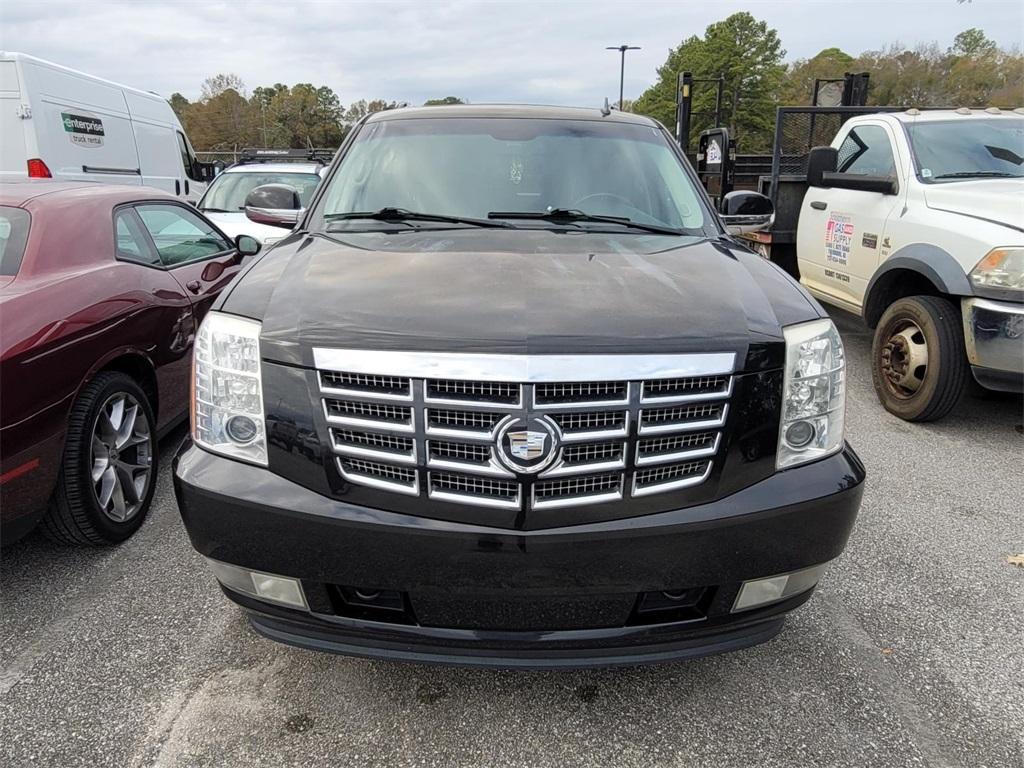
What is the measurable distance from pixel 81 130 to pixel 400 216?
26.0ft

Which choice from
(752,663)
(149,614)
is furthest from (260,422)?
(752,663)

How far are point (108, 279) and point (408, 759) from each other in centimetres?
258

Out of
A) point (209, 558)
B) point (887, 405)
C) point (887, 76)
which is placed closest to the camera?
point (209, 558)

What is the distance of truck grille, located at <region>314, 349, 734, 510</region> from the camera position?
176 centimetres

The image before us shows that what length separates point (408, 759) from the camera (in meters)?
2.02

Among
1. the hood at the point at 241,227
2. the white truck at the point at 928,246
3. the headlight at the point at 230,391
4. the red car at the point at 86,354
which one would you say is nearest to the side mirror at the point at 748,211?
the white truck at the point at 928,246

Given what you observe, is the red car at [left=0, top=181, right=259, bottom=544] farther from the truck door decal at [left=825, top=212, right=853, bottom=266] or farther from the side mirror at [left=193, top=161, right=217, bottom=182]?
the side mirror at [left=193, top=161, right=217, bottom=182]

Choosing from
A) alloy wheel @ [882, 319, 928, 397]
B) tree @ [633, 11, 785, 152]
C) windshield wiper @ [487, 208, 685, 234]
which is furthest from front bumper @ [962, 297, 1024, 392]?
tree @ [633, 11, 785, 152]

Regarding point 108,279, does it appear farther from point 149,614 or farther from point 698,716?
point 698,716

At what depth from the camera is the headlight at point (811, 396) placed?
1.98 m

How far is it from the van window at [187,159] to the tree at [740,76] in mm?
52982

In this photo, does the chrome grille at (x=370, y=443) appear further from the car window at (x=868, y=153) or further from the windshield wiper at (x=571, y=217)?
the car window at (x=868, y=153)

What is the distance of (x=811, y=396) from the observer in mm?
2031

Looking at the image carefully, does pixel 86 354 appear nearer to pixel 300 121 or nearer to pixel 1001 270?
pixel 1001 270
